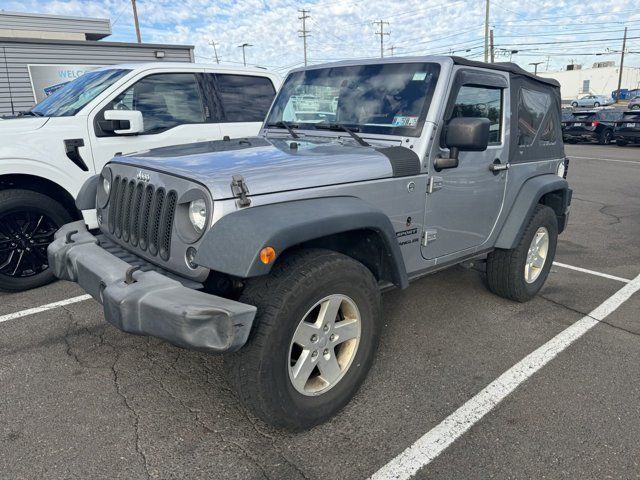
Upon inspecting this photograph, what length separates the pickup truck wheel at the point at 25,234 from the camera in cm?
430

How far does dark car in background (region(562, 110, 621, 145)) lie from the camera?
19739 mm

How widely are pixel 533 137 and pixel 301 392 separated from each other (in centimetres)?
300

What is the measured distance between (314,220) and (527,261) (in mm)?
2674

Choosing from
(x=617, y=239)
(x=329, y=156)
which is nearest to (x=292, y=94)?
(x=329, y=156)

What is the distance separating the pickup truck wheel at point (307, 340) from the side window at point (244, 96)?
3.58 meters

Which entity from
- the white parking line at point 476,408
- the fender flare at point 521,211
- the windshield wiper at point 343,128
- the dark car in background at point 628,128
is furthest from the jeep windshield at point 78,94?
the dark car in background at point 628,128

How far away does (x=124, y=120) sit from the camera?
452 centimetres

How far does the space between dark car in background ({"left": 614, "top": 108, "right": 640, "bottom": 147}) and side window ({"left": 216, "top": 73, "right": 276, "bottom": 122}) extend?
57.2 ft

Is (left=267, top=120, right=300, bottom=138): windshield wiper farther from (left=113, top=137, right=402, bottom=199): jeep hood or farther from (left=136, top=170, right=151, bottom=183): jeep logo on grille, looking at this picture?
(left=136, top=170, right=151, bottom=183): jeep logo on grille

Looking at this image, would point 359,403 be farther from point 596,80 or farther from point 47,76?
point 596,80

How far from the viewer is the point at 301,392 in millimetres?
2535

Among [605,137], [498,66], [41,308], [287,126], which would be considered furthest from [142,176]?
[605,137]

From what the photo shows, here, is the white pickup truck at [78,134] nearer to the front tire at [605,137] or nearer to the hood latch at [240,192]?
the hood latch at [240,192]

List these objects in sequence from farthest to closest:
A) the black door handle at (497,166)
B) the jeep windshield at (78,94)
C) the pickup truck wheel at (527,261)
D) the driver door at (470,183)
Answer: the jeep windshield at (78,94), the pickup truck wheel at (527,261), the black door handle at (497,166), the driver door at (470,183)
